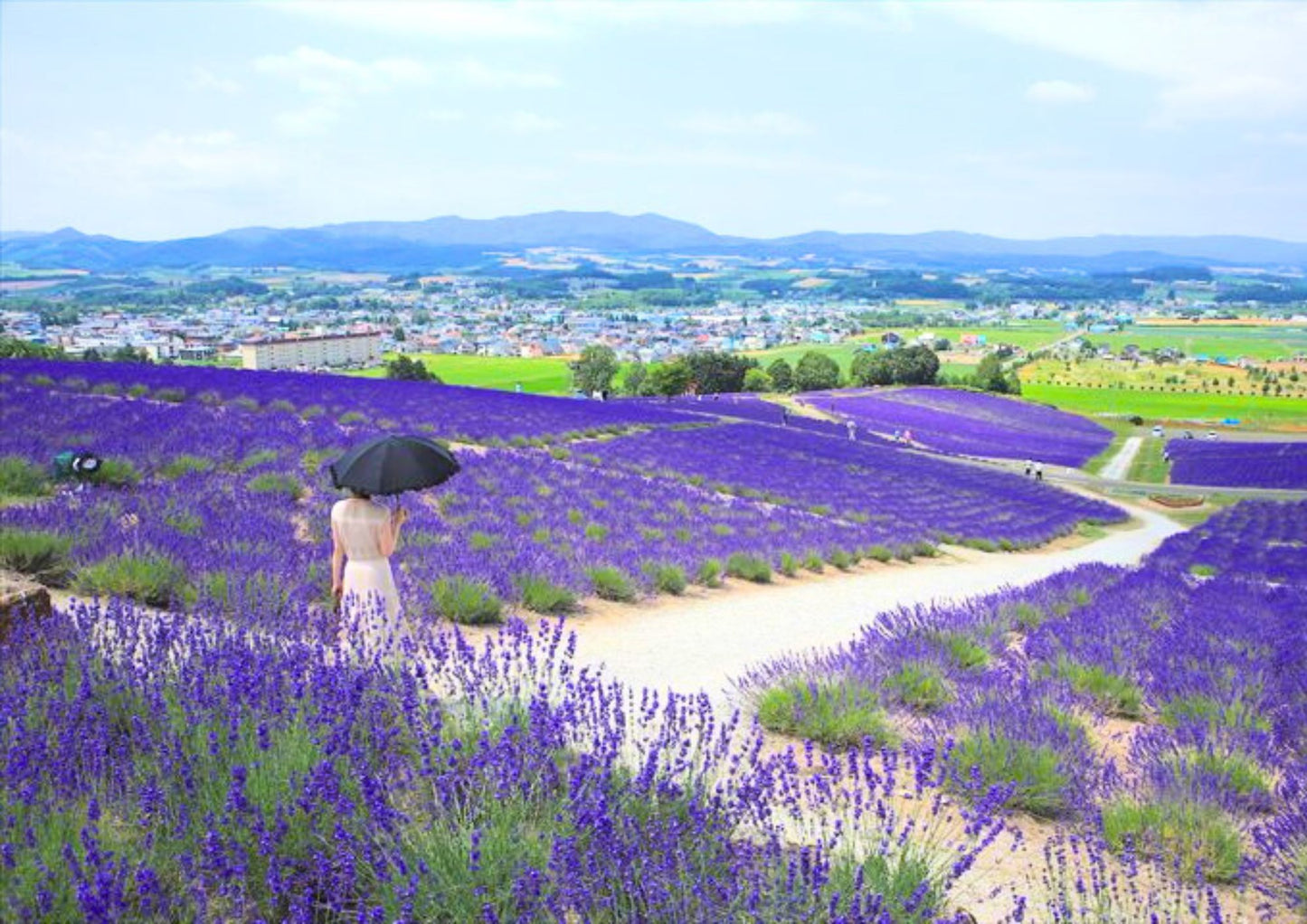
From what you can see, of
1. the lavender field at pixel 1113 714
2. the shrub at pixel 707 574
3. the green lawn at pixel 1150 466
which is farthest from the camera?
the green lawn at pixel 1150 466

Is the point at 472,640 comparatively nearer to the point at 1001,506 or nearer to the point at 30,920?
the point at 30,920

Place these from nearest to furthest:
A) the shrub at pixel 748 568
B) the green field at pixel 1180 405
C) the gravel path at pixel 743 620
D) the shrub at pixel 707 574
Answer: the gravel path at pixel 743 620
the shrub at pixel 707 574
the shrub at pixel 748 568
the green field at pixel 1180 405

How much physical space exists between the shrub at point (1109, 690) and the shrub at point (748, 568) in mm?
6360

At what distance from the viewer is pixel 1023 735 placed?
17.2ft

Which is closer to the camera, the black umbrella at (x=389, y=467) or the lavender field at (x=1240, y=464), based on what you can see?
the black umbrella at (x=389, y=467)

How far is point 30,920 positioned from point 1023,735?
4.62m

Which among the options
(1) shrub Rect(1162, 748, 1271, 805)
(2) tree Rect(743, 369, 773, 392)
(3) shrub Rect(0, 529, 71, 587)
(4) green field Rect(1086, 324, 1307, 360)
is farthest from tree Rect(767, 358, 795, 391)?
(4) green field Rect(1086, 324, 1307, 360)

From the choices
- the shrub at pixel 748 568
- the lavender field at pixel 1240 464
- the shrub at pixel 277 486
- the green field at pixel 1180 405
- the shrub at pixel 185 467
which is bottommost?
the green field at pixel 1180 405

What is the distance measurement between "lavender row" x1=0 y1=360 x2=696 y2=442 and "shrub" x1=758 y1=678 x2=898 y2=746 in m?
15.2

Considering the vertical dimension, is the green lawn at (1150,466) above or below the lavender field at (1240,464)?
below

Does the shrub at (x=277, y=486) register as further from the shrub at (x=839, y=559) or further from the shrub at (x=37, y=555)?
the shrub at (x=839, y=559)

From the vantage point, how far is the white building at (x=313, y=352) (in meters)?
96.7

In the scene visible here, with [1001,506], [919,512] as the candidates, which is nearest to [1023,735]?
[919,512]

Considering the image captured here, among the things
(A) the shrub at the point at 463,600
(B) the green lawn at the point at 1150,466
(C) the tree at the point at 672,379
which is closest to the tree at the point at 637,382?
(C) the tree at the point at 672,379
